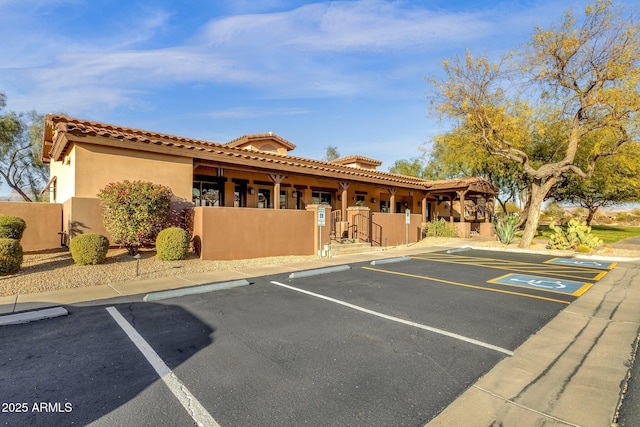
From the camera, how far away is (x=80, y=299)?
6234 millimetres

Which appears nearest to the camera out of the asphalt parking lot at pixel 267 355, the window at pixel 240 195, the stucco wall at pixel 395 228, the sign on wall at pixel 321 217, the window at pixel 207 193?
the asphalt parking lot at pixel 267 355

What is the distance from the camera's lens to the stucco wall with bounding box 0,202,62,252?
10.6 metres

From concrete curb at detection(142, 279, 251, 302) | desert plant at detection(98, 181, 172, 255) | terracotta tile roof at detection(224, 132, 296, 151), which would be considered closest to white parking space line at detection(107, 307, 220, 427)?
concrete curb at detection(142, 279, 251, 302)

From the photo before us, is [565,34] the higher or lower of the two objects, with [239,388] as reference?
higher

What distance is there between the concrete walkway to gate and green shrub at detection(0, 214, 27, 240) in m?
3.47

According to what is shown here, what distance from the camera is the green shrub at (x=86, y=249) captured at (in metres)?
8.62

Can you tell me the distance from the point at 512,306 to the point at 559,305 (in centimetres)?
93

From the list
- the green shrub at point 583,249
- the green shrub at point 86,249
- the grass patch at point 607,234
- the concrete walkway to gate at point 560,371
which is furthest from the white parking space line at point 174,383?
the grass patch at point 607,234

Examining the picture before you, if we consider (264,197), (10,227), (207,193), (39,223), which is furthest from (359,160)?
(10,227)

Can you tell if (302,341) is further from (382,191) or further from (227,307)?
(382,191)

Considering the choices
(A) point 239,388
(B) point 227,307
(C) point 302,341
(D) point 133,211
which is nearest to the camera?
(A) point 239,388

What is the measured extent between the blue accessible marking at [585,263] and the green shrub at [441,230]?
8258 millimetres

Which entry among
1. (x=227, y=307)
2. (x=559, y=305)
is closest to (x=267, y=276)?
(x=227, y=307)

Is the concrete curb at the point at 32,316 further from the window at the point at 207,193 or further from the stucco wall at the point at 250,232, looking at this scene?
the window at the point at 207,193
